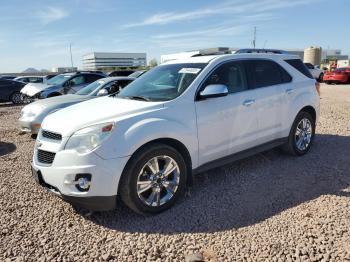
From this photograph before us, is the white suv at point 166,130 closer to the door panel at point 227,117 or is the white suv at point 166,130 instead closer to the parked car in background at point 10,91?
the door panel at point 227,117

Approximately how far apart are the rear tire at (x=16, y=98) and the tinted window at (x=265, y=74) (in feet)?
49.5

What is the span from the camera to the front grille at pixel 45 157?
3.67 m

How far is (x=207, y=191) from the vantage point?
4.46 m

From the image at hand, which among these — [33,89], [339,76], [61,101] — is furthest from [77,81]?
[339,76]

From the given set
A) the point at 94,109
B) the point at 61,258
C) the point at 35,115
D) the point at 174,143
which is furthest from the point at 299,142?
the point at 35,115

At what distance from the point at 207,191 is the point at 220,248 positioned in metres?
1.35

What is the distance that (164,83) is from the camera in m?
4.59

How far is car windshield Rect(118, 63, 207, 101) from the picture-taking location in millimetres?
4246

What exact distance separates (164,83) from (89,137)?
1.53 m

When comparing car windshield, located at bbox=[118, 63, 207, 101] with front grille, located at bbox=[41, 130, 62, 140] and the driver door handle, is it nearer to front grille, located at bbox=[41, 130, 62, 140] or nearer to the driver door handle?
front grille, located at bbox=[41, 130, 62, 140]

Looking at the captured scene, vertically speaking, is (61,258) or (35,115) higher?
(35,115)

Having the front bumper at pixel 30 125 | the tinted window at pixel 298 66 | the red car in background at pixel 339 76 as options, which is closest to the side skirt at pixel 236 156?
the tinted window at pixel 298 66

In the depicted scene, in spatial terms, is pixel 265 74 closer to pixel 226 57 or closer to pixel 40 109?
pixel 226 57

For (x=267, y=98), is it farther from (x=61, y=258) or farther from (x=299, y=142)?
(x=61, y=258)
